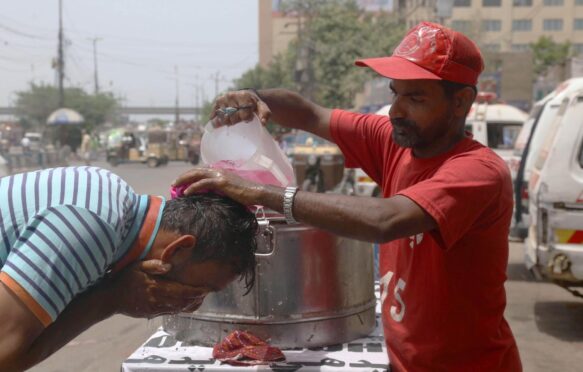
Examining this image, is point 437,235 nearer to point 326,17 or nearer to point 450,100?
point 450,100

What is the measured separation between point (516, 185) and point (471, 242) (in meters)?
5.59

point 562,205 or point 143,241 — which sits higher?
point 143,241

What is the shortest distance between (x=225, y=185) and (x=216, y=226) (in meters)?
0.14

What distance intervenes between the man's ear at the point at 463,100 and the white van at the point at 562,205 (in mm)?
→ 3839

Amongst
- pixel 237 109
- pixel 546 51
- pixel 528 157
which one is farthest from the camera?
pixel 546 51

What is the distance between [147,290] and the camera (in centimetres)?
166

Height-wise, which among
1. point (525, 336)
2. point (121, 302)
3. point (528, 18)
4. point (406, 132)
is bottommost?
point (525, 336)

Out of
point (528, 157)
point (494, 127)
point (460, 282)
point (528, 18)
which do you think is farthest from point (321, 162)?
point (528, 18)

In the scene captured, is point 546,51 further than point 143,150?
Yes

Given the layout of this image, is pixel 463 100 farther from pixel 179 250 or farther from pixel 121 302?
pixel 121 302

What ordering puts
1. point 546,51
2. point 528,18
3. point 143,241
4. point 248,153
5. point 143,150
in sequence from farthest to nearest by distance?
point 528,18 < point 546,51 < point 143,150 < point 248,153 < point 143,241

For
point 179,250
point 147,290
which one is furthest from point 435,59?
point 147,290

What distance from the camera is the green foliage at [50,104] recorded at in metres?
66.8

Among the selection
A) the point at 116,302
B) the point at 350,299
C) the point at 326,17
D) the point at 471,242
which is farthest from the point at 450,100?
the point at 326,17
